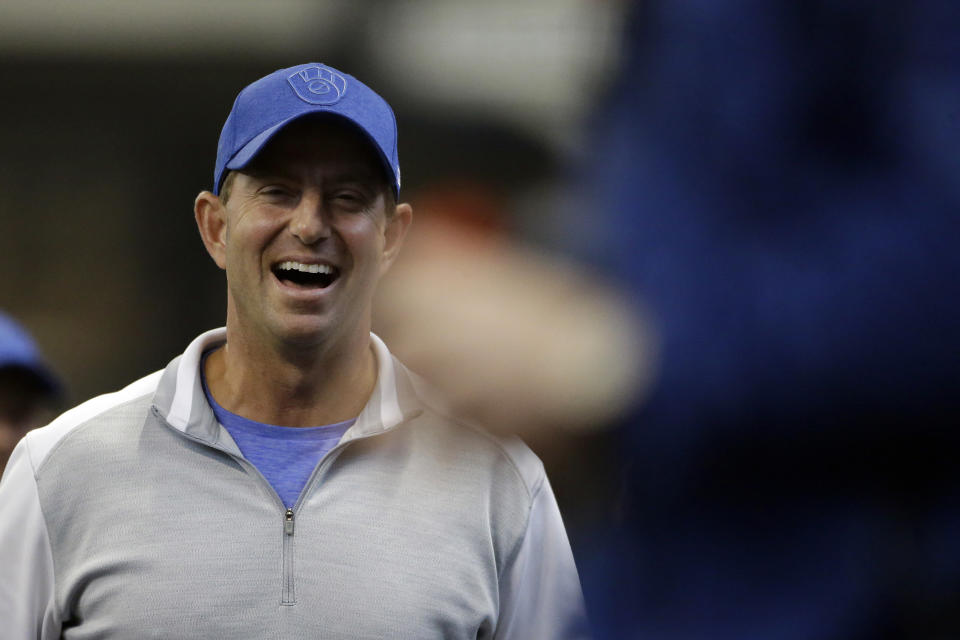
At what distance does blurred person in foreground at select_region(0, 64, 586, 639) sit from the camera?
7.86 feet

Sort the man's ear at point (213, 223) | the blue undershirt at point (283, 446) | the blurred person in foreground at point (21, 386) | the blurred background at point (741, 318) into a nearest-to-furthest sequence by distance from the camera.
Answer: the blurred background at point (741, 318) → the blue undershirt at point (283, 446) → the man's ear at point (213, 223) → the blurred person in foreground at point (21, 386)

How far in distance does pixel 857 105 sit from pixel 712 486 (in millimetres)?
299

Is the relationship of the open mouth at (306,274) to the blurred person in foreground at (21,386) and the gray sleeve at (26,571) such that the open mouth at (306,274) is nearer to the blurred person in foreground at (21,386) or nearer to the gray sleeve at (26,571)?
the gray sleeve at (26,571)

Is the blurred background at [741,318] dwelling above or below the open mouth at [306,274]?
above

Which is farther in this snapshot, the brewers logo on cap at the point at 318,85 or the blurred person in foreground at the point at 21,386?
the blurred person in foreground at the point at 21,386

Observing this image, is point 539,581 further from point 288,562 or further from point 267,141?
point 267,141

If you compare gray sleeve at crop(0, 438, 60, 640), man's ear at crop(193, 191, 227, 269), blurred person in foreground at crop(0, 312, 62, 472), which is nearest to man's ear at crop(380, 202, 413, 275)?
man's ear at crop(193, 191, 227, 269)

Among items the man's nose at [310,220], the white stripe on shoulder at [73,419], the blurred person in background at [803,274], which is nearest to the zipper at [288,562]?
the white stripe on shoulder at [73,419]

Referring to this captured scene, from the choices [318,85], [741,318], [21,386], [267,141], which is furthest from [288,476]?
[741,318]

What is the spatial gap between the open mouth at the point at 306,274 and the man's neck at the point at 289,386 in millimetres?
132

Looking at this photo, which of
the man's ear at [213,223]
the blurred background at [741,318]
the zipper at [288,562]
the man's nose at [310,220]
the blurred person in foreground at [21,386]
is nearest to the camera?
the blurred background at [741,318]

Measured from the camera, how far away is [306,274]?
8.70 ft

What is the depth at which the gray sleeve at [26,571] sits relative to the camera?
2.43 metres

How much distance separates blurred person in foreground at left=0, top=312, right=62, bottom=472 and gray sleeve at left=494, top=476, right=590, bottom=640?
1.57 m
